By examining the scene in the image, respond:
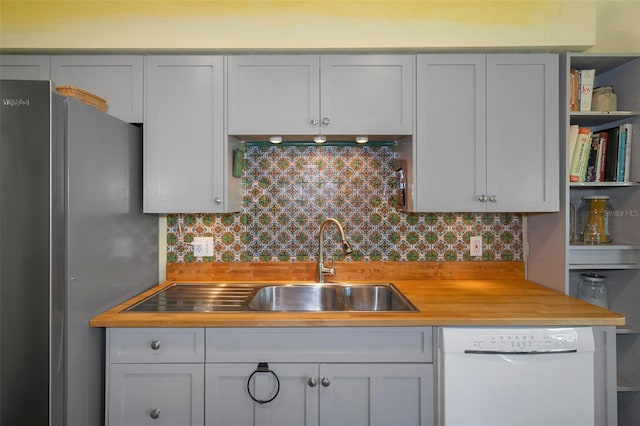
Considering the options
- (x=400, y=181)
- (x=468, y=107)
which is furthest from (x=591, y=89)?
(x=400, y=181)

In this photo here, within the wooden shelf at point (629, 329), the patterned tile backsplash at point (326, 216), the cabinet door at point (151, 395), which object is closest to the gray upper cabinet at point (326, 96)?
the patterned tile backsplash at point (326, 216)

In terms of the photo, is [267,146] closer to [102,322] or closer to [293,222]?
[293,222]

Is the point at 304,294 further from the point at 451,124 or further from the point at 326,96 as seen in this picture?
the point at 451,124

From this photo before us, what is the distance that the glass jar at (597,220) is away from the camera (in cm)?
202

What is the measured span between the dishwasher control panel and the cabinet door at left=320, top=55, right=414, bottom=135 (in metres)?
1.02

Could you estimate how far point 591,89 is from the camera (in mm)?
1970

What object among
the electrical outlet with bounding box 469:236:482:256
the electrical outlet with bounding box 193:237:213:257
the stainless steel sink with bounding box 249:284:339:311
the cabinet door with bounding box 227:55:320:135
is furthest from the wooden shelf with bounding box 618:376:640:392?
the electrical outlet with bounding box 193:237:213:257

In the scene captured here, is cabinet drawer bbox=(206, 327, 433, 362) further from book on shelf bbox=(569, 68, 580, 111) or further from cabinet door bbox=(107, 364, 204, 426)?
book on shelf bbox=(569, 68, 580, 111)

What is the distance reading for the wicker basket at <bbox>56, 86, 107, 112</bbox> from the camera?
154 cm

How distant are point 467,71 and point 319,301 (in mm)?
1485

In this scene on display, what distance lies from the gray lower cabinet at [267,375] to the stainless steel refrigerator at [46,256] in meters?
0.19

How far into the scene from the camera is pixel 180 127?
76.4 inches

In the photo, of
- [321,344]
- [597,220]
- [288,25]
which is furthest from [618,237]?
[288,25]

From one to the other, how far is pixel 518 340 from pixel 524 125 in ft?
3.53
